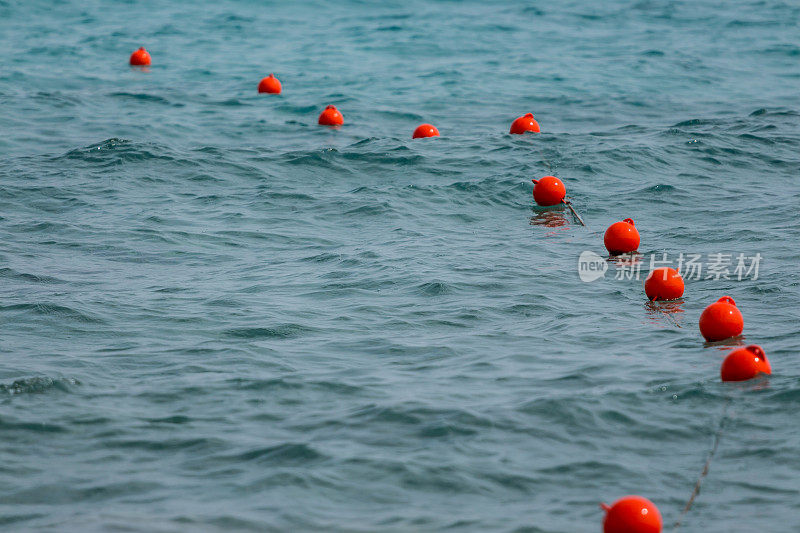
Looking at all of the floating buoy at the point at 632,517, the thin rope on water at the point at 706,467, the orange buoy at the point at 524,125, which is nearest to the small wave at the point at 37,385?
the floating buoy at the point at 632,517

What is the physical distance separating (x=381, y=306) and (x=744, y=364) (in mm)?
3716

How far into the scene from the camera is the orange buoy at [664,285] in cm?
970

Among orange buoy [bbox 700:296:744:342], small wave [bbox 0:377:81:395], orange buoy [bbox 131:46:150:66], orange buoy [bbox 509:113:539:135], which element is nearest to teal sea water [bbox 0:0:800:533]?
small wave [bbox 0:377:81:395]

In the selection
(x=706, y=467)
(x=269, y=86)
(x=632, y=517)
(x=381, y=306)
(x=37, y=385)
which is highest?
(x=632, y=517)

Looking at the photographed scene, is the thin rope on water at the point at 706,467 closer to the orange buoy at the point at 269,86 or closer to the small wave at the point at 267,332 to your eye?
the small wave at the point at 267,332

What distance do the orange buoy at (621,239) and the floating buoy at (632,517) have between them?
6.14 m

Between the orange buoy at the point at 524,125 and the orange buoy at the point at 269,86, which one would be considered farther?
the orange buoy at the point at 269,86

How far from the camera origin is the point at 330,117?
61.1 ft

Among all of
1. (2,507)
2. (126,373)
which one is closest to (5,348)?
(126,373)

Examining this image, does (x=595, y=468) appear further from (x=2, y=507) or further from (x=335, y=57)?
(x=335, y=57)

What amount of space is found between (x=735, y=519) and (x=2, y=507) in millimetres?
4511

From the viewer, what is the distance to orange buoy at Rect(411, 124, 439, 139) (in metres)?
17.4

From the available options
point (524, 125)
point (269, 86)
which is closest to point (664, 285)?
point (524, 125)

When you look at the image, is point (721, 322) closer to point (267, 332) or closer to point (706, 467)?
point (706, 467)
